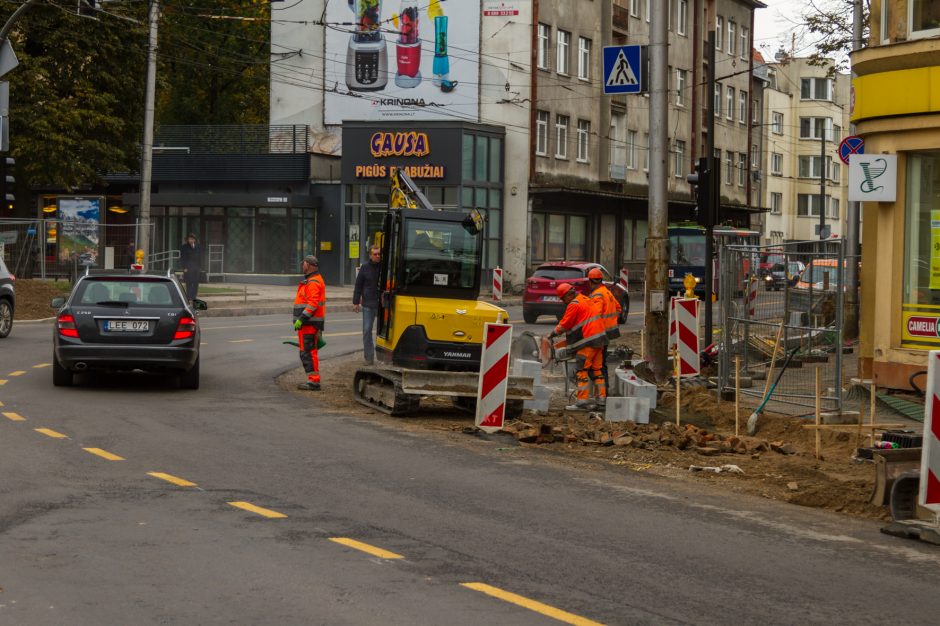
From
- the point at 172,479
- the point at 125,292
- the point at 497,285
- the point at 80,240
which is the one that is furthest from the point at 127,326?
the point at 497,285

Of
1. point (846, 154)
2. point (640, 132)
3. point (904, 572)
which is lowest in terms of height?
point (904, 572)

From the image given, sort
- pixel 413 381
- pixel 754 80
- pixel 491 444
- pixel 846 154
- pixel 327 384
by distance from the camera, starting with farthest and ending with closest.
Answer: pixel 754 80 < pixel 846 154 < pixel 327 384 < pixel 413 381 < pixel 491 444

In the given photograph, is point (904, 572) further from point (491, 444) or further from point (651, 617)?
point (491, 444)

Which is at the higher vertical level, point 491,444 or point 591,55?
point 591,55

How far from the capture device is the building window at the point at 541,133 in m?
54.3

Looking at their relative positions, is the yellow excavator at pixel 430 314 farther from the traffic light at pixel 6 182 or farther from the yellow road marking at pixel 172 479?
the traffic light at pixel 6 182

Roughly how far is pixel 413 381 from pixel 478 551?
7.43 m

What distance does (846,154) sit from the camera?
22.8 meters

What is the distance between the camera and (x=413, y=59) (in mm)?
52781

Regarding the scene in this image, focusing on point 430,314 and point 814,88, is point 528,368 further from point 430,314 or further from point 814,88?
point 814,88

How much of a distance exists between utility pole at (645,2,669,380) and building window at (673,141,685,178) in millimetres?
48799

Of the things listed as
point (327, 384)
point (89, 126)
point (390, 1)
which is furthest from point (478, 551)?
point (390, 1)

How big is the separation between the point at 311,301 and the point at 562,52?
128 feet

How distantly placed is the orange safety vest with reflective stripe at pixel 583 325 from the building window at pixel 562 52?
39.4 metres
